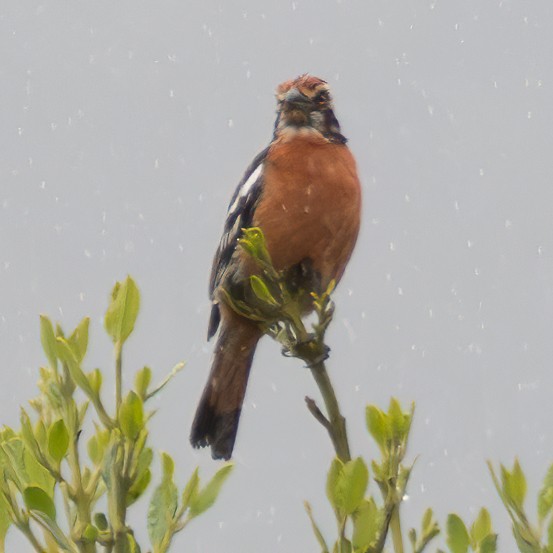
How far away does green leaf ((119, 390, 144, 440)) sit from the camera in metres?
1.04

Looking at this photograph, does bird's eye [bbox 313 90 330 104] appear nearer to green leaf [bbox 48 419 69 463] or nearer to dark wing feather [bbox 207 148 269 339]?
dark wing feather [bbox 207 148 269 339]

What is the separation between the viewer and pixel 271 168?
289 cm

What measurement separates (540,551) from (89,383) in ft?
1.75

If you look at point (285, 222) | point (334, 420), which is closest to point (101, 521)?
point (334, 420)

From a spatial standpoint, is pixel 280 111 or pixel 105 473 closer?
pixel 105 473

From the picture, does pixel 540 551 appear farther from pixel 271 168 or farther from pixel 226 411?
pixel 271 168

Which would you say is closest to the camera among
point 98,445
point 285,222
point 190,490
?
point 190,490

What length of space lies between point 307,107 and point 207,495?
6.93 ft

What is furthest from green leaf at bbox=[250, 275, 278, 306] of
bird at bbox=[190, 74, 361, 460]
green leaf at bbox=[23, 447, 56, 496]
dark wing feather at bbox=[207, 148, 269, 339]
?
dark wing feather at bbox=[207, 148, 269, 339]

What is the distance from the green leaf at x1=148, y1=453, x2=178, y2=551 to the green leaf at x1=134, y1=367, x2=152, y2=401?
0.11 m

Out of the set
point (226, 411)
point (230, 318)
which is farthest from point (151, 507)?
point (230, 318)

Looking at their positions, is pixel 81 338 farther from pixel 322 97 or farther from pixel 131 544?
pixel 322 97

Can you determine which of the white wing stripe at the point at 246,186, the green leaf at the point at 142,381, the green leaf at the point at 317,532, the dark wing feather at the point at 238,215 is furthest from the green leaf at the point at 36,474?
the white wing stripe at the point at 246,186

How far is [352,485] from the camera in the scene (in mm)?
1020
